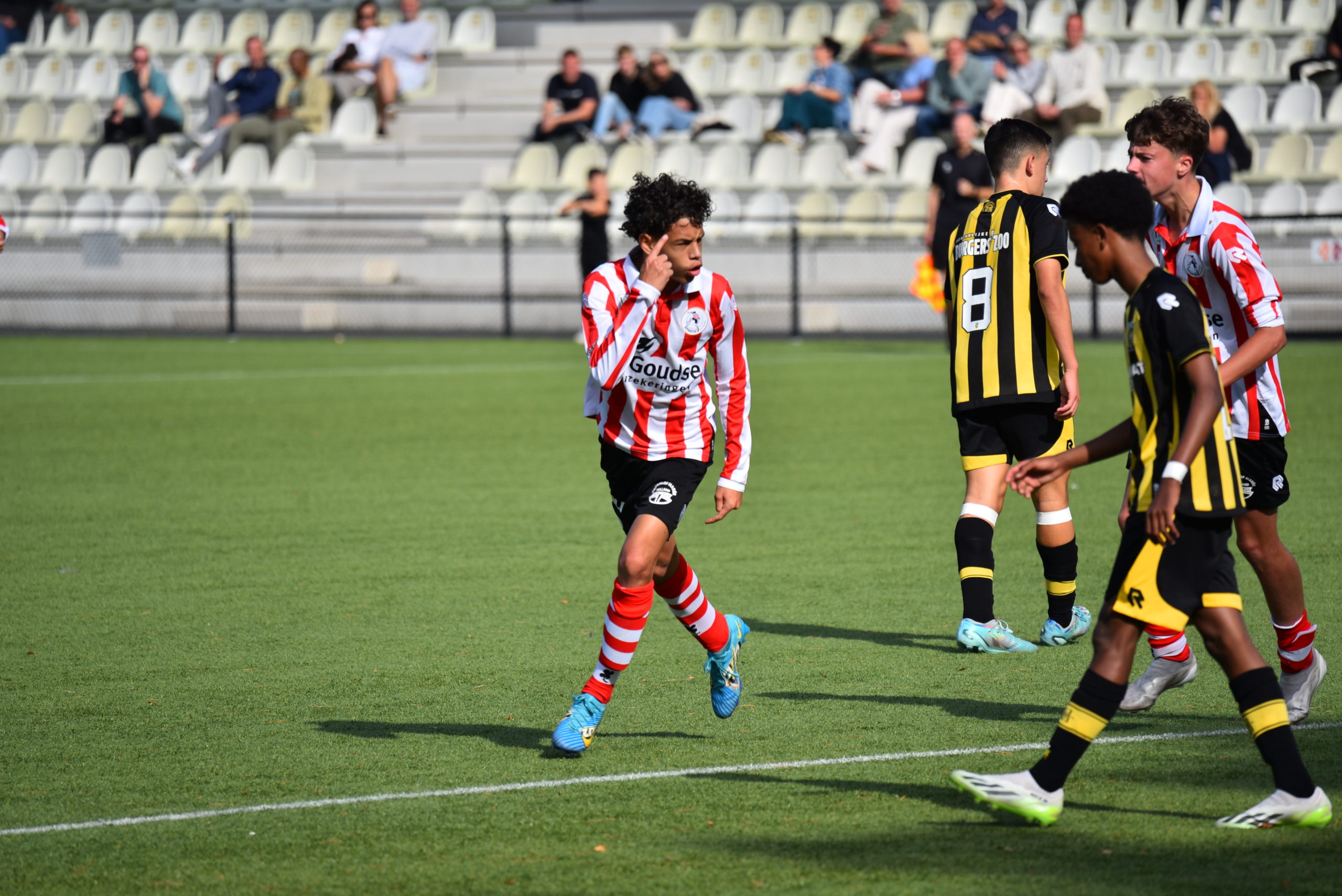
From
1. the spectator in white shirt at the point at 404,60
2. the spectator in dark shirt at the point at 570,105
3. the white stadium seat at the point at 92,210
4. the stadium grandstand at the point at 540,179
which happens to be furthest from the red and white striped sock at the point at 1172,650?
the spectator in white shirt at the point at 404,60

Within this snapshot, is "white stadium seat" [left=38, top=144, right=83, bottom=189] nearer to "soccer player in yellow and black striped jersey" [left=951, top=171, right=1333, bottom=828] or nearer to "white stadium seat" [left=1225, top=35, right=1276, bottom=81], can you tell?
"white stadium seat" [left=1225, top=35, right=1276, bottom=81]

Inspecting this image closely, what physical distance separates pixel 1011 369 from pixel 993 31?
17517 millimetres

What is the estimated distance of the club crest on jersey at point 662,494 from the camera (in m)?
4.96

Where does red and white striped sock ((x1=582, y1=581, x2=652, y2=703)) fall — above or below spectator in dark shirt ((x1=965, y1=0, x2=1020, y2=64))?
below

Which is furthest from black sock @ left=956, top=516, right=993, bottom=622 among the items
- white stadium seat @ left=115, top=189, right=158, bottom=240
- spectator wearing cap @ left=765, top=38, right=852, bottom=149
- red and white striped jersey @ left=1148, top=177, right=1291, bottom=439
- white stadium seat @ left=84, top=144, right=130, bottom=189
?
white stadium seat @ left=84, top=144, right=130, bottom=189

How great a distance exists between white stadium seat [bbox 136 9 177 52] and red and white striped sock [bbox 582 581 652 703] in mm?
28073

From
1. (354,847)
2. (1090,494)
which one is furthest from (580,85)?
(354,847)

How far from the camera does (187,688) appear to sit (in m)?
5.60

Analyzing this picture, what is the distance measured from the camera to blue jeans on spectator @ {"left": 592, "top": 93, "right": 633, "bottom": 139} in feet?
79.5

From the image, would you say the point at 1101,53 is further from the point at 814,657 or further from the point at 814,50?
the point at 814,657

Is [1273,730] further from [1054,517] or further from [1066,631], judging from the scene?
[1054,517]

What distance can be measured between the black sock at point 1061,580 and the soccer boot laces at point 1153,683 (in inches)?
41.4

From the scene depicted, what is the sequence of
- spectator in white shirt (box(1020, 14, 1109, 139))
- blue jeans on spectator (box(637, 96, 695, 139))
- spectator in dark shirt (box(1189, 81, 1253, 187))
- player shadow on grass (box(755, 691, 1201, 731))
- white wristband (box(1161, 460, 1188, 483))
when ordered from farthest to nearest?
blue jeans on spectator (box(637, 96, 695, 139)), spectator in white shirt (box(1020, 14, 1109, 139)), spectator in dark shirt (box(1189, 81, 1253, 187)), player shadow on grass (box(755, 691, 1201, 731)), white wristband (box(1161, 460, 1188, 483))

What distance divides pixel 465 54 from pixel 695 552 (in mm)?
21376
